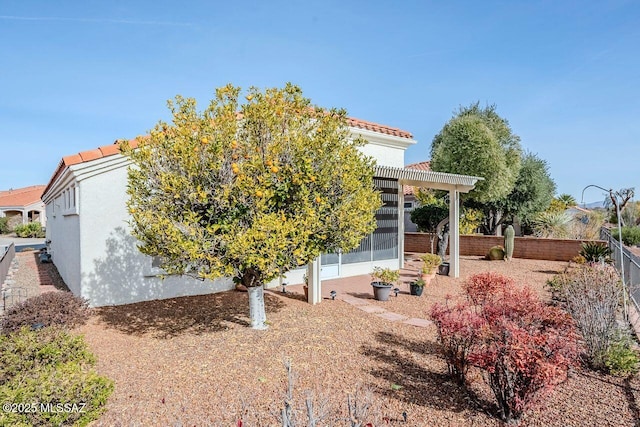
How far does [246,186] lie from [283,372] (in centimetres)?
291

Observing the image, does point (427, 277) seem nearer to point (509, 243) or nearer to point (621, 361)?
point (621, 361)

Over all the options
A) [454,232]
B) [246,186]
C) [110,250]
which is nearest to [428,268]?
[454,232]

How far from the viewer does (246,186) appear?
591cm

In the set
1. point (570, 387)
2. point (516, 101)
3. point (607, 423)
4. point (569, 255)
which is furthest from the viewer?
point (569, 255)

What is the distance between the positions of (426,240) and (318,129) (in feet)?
60.6

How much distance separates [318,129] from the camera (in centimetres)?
652

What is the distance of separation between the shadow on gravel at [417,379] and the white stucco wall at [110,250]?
642 centimetres

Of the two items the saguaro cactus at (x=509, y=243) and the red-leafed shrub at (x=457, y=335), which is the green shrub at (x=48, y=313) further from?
the saguaro cactus at (x=509, y=243)

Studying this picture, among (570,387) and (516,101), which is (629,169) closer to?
(516,101)

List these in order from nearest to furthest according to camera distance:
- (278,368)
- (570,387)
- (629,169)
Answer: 1. (570,387)
2. (278,368)
3. (629,169)

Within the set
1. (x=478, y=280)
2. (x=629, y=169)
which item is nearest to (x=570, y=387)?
(x=478, y=280)

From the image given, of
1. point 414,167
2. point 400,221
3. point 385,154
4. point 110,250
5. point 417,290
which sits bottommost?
point 417,290

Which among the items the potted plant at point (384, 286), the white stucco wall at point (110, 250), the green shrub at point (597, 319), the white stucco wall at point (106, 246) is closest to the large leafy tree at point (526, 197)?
the potted plant at point (384, 286)

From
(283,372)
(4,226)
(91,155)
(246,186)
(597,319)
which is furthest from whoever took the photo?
(4,226)
